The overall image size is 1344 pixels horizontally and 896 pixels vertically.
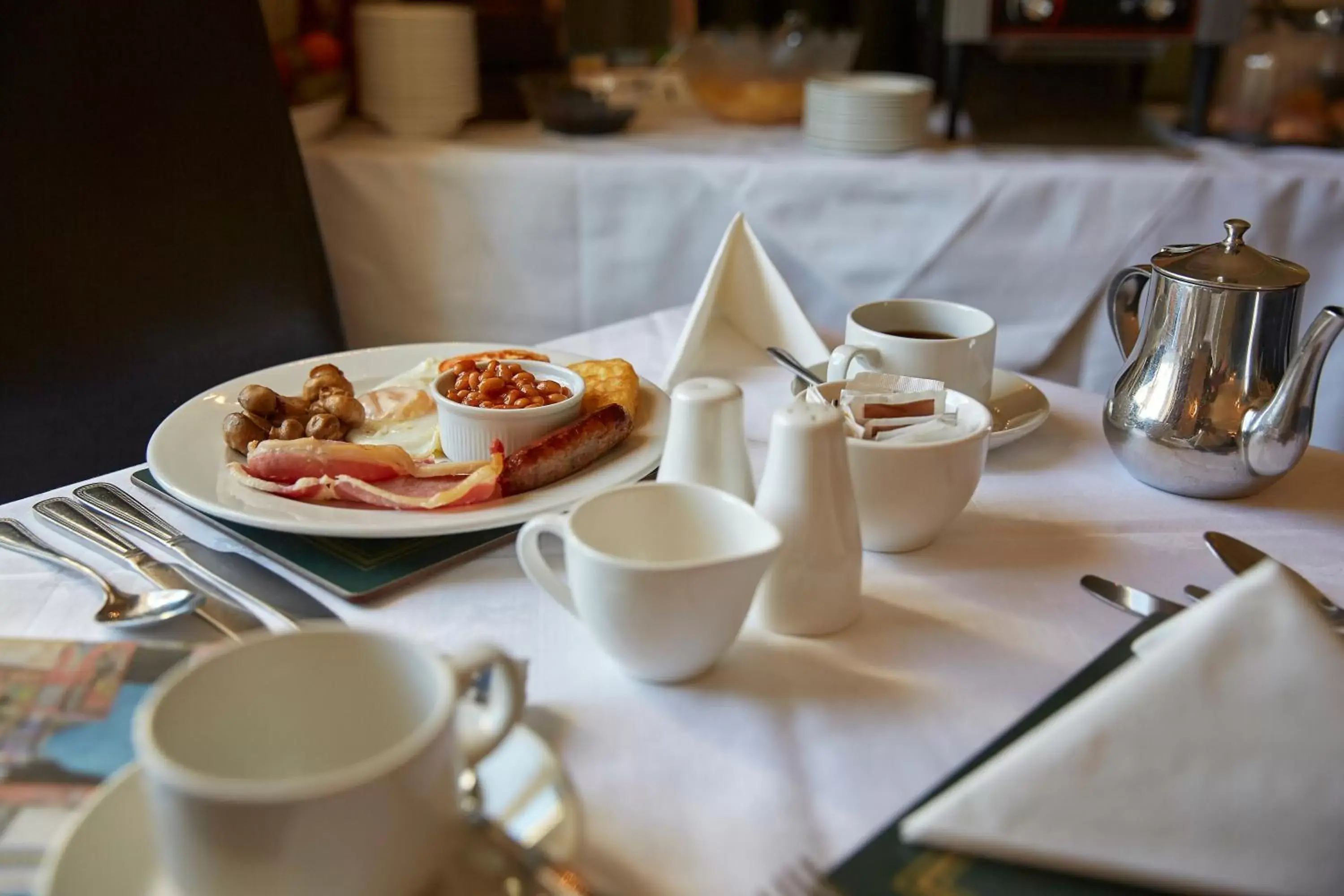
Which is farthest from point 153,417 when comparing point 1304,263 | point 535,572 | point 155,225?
point 1304,263

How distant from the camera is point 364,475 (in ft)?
2.51

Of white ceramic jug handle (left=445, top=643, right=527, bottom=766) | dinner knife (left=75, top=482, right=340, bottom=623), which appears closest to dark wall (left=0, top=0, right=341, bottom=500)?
dinner knife (left=75, top=482, right=340, bottom=623)

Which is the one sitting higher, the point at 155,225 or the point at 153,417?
the point at 155,225

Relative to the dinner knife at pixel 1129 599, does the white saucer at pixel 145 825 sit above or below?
above

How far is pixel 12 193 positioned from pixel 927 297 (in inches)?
47.4

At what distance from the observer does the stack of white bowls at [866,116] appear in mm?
1631

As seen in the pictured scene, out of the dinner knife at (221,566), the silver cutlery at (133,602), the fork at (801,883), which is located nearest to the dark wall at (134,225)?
the dinner knife at (221,566)

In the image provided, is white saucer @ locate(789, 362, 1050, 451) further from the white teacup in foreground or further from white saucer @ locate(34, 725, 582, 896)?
white saucer @ locate(34, 725, 582, 896)

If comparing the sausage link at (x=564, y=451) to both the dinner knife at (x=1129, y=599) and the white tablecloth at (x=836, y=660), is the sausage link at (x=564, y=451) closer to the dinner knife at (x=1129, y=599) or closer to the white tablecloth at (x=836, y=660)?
the white tablecloth at (x=836, y=660)

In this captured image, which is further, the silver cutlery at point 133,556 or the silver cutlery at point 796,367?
the silver cutlery at point 796,367

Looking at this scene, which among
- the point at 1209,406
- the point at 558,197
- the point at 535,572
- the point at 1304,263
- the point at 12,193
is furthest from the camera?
the point at 558,197

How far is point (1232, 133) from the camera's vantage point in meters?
1.74

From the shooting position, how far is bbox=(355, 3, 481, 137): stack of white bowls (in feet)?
5.69

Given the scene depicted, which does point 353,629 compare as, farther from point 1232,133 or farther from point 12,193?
point 1232,133
